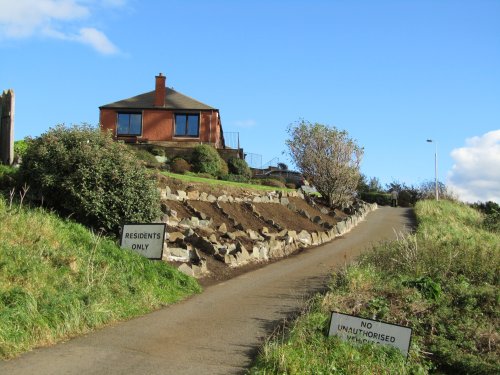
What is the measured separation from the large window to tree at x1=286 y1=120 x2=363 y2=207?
11827 mm

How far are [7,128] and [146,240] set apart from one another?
6130 millimetres

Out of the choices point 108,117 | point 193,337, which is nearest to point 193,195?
point 193,337

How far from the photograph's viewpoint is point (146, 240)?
454 inches

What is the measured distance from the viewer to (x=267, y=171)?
49.5 m

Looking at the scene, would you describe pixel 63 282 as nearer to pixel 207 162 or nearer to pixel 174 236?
pixel 174 236

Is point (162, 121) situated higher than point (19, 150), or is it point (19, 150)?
point (162, 121)

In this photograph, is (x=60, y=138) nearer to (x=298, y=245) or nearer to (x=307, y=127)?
(x=298, y=245)

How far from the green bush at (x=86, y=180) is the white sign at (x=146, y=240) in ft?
3.23

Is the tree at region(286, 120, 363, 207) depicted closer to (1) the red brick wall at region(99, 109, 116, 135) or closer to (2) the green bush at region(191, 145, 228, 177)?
(2) the green bush at region(191, 145, 228, 177)

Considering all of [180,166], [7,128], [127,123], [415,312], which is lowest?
[415,312]

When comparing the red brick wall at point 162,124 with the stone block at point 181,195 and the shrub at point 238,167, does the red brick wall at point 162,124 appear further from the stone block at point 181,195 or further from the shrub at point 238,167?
the stone block at point 181,195

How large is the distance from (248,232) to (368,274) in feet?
22.6

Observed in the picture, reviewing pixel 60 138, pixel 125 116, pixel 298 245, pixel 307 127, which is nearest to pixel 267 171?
pixel 125 116

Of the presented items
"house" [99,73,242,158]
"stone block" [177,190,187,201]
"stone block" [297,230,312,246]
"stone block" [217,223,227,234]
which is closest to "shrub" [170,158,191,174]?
"house" [99,73,242,158]
